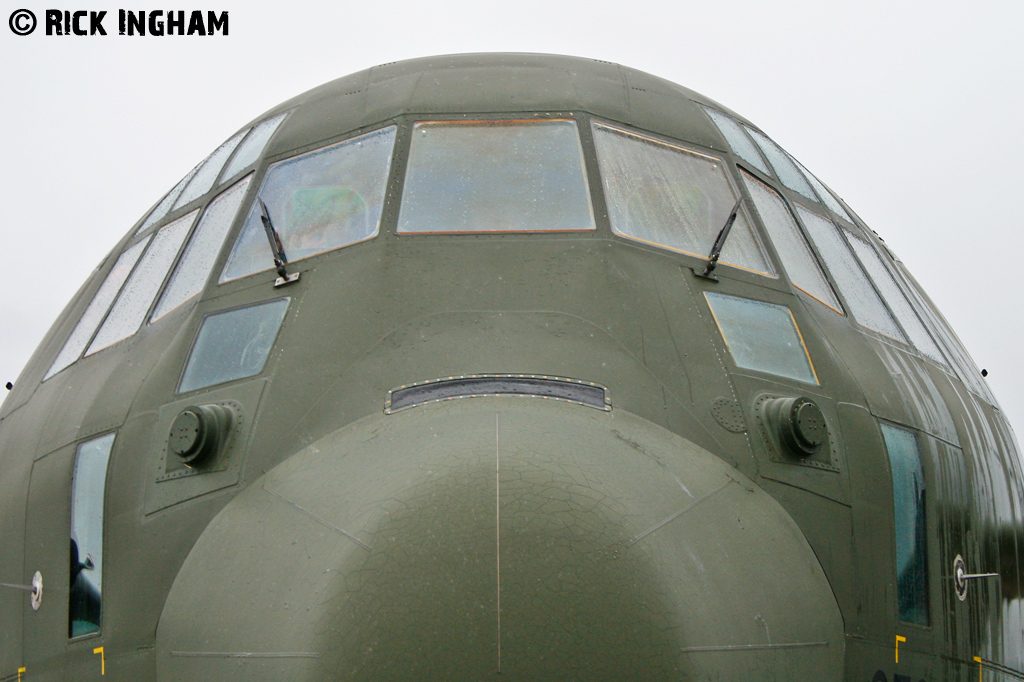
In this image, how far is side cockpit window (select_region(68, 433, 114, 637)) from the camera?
497 cm

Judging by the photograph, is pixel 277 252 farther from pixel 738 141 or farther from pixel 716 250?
pixel 738 141

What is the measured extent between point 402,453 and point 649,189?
2.62 metres

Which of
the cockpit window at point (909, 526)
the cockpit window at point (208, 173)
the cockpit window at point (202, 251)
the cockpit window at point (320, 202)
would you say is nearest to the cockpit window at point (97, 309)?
the cockpit window at point (208, 173)

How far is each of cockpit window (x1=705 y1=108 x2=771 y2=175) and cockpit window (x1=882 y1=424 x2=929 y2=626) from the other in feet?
6.98

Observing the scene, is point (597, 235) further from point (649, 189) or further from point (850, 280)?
point (850, 280)

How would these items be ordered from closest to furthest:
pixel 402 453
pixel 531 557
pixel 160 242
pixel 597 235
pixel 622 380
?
1. pixel 531 557
2. pixel 402 453
3. pixel 622 380
4. pixel 597 235
5. pixel 160 242

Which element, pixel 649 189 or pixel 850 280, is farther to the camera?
pixel 850 280

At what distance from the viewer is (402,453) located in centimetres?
393

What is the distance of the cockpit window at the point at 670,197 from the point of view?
5.68 meters

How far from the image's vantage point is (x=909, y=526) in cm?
521

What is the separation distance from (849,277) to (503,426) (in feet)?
11.7

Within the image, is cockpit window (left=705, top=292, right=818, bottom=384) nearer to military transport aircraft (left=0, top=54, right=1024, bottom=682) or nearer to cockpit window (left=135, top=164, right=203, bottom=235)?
military transport aircraft (left=0, top=54, right=1024, bottom=682)

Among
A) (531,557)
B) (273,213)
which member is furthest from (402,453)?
(273,213)

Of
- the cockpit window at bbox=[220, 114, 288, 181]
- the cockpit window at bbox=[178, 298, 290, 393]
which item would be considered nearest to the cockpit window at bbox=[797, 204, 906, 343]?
the cockpit window at bbox=[178, 298, 290, 393]
